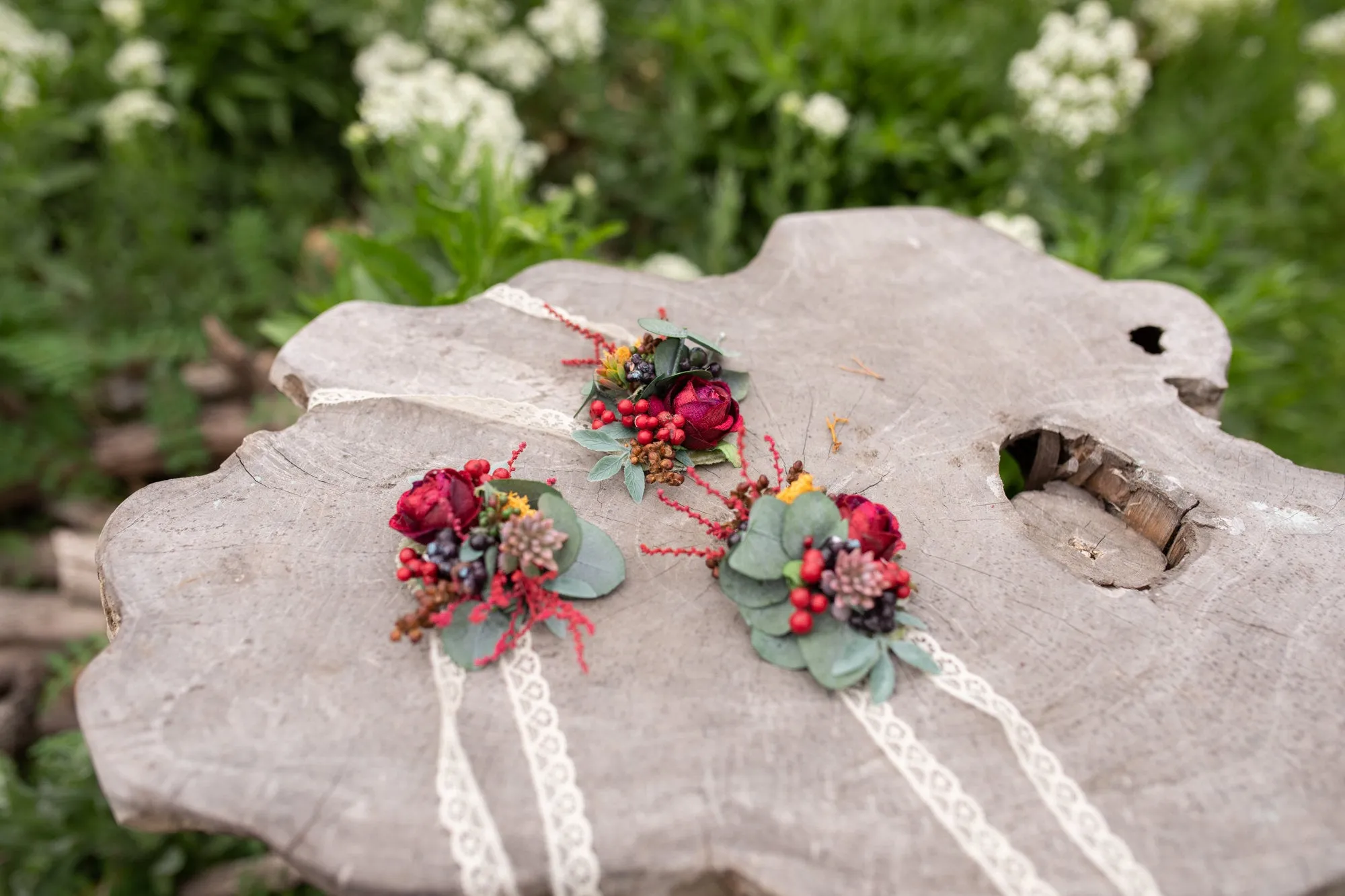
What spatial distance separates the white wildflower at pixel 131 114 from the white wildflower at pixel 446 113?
78 cm

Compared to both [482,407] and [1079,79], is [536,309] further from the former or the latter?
[1079,79]

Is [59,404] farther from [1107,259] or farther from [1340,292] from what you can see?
[1340,292]

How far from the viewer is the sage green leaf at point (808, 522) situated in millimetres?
1273

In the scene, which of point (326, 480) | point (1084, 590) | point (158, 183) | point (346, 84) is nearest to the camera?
point (1084, 590)

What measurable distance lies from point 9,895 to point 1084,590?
8.63ft

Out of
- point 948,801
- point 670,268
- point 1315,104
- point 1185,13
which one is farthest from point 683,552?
point 1185,13

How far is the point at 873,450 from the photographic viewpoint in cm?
154

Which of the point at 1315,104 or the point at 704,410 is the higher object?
the point at 1315,104

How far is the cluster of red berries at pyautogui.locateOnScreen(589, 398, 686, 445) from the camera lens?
57.6 inches

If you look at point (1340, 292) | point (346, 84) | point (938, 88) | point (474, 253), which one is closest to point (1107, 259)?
point (938, 88)

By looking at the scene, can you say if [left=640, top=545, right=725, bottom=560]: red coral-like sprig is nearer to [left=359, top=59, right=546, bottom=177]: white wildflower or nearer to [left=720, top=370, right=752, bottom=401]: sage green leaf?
[left=720, top=370, right=752, bottom=401]: sage green leaf

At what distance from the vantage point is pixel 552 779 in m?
1.09

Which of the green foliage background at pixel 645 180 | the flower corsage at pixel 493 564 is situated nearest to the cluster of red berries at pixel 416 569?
the flower corsage at pixel 493 564

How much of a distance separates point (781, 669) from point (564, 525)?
0.38 metres
